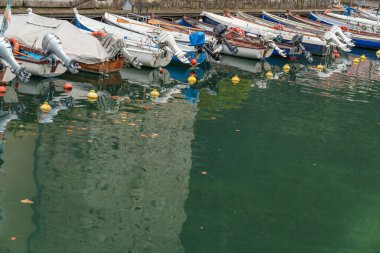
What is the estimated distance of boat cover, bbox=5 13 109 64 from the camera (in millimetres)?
20875

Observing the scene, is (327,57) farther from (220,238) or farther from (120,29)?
(220,238)

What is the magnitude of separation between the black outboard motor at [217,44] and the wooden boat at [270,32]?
2754 millimetres

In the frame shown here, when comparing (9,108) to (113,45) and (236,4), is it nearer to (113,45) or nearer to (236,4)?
(113,45)

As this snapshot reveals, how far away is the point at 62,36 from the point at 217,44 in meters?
7.62

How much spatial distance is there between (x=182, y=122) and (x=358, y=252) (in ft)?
24.0

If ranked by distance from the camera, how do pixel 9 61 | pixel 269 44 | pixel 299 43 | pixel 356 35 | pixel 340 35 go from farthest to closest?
pixel 356 35
pixel 340 35
pixel 299 43
pixel 269 44
pixel 9 61

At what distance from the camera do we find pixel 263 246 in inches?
418

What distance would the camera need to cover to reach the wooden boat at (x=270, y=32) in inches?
1249

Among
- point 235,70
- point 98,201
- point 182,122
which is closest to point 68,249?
point 98,201

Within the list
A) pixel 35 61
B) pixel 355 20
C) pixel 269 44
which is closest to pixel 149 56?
pixel 35 61

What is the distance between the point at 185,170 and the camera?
13656mm

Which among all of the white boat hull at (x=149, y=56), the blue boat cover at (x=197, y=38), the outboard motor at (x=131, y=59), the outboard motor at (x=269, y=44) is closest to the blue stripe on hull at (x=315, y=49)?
the outboard motor at (x=269, y=44)

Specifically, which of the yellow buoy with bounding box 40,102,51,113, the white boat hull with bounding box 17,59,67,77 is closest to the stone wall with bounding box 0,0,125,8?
the white boat hull with bounding box 17,59,67,77

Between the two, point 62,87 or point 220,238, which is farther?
point 62,87
